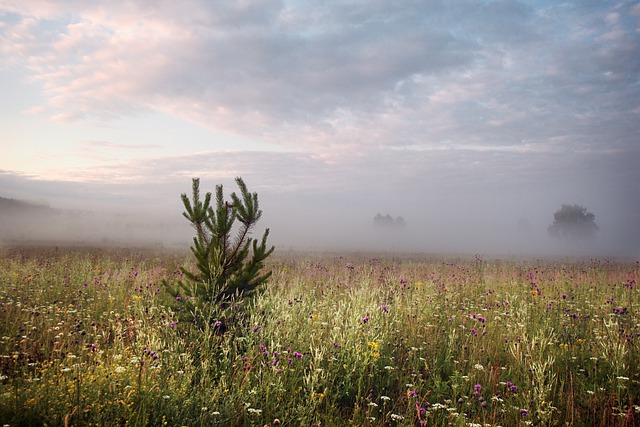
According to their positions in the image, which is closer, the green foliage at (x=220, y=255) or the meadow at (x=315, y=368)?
the meadow at (x=315, y=368)

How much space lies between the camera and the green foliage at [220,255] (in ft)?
18.5

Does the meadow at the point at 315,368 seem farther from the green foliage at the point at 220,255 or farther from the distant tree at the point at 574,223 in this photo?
the distant tree at the point at 574,223

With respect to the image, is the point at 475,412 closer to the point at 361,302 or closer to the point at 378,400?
the point at 378,400

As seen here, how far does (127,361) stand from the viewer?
4.39 meters

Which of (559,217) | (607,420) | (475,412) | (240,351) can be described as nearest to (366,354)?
(475,412)

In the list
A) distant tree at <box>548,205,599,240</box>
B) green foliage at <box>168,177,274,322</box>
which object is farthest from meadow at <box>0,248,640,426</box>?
distant tree at <box>548,205,599,240</box>

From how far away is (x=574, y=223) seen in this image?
85.8 m

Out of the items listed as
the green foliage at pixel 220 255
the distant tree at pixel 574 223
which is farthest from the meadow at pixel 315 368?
the distant tree at pixel 574 223

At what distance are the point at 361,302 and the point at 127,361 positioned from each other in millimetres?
3280

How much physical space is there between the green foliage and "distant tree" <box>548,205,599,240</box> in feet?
320

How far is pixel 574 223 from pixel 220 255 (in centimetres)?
9839

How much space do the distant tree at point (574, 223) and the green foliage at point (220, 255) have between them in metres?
97.6

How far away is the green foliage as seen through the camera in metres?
5.62

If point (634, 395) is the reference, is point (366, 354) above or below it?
above
